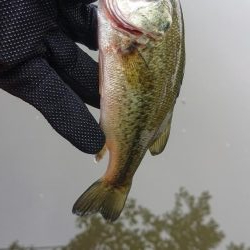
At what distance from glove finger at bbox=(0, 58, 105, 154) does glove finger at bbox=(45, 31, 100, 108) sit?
6 cm

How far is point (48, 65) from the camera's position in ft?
3.74

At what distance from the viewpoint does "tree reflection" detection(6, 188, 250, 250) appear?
2.38 m

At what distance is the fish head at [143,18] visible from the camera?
1065 mm

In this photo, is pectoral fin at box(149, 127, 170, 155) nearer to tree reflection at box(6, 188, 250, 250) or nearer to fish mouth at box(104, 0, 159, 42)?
fish mouth at box(104, 0, 159, 42)

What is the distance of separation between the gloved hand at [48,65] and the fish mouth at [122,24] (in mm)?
152

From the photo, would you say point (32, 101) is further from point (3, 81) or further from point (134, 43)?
point (134, 43)

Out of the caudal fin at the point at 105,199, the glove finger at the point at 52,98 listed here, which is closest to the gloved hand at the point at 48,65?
the glove finger at the point at 52,98

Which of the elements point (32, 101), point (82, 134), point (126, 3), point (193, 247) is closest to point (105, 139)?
point (82, 134)

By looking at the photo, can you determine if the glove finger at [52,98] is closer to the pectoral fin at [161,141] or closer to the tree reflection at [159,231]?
the pectoral fin at [161,141]

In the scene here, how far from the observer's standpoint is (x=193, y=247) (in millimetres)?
2465

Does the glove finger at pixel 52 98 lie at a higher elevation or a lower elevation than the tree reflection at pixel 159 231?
higher

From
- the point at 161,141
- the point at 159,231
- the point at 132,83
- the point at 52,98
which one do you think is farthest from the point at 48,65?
the point at 159,231

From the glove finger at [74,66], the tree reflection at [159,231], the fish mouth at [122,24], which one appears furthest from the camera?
the tree reflection at [159,231]

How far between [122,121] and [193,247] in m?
1.46
